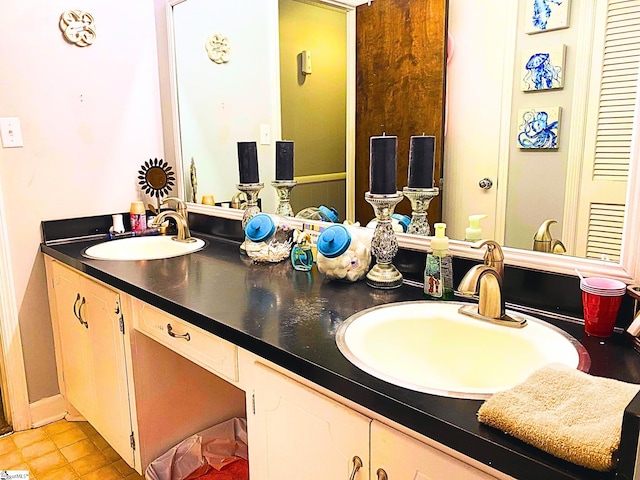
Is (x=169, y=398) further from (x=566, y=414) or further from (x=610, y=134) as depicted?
(x=610, y=134)

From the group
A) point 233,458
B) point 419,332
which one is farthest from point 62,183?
point 419,332

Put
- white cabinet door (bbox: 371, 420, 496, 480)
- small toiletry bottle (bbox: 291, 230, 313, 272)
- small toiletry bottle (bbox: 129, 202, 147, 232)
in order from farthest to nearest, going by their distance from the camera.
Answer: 1. small toiletry bottle (bbox: 129, 202, 147, 232)
2. small toiletry bottle (bbox: 291, 230, 313, 272)
3. white cabinet door (bbox: 371, 420, 496, 480)

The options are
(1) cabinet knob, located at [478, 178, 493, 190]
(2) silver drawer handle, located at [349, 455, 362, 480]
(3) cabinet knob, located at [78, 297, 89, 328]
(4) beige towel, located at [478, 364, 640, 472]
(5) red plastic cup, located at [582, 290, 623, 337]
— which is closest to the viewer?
(4) beige towel, located at [478, 364, 640, 472]

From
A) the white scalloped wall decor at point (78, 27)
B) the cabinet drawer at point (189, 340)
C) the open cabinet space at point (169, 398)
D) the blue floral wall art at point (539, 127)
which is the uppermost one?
the white scalloped wall decor at point (78, 27)

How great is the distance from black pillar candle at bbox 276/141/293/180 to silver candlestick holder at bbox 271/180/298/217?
0.8 inches

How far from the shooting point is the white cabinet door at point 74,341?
1908 millimetres

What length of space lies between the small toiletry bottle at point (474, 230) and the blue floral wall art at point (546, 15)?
462 mm

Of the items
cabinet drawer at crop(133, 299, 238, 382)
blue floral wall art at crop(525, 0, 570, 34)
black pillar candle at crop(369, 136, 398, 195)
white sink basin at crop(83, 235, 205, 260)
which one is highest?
blue floral wall art at crop(525, 0, 570, 34)

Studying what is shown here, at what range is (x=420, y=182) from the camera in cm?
144

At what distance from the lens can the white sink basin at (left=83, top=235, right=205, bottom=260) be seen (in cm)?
202

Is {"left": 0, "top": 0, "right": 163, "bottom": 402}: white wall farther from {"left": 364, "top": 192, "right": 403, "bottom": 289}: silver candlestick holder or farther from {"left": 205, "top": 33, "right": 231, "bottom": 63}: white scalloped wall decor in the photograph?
{"left": 364, "top": 192, "right": 403, "bottom": 289}: silver candlestick holder

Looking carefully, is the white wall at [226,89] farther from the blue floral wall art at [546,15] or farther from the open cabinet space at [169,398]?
the blue floral wall art at [546,15]

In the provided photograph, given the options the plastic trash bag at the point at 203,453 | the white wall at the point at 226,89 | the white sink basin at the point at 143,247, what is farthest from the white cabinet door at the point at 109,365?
the white wall at the point at 226,89

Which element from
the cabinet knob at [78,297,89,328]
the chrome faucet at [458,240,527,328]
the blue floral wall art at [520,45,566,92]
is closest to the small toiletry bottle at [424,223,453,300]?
the chrome faucet at [458,240,527,328]
